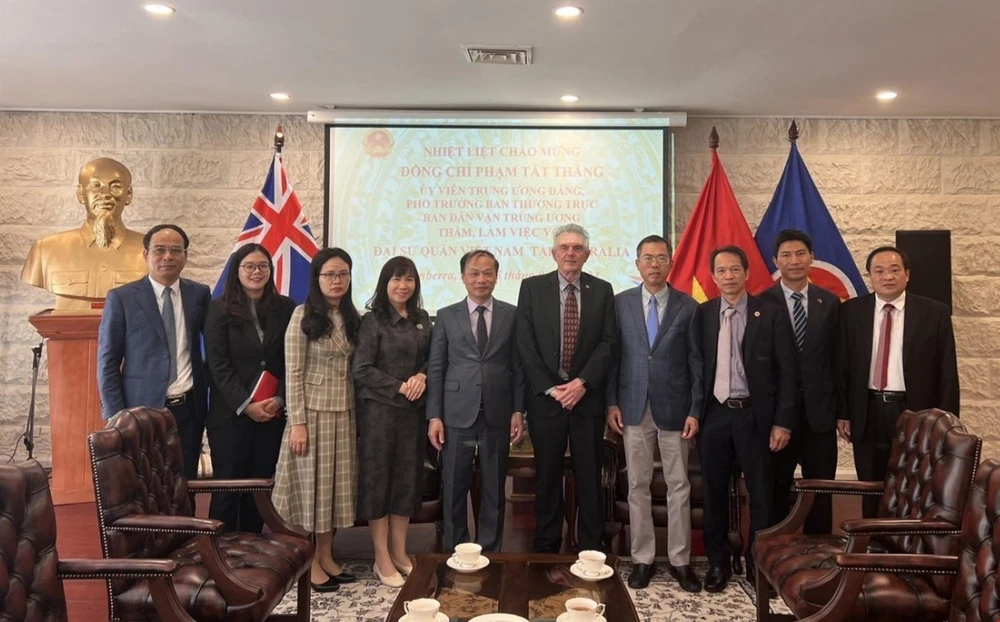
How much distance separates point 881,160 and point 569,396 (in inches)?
143

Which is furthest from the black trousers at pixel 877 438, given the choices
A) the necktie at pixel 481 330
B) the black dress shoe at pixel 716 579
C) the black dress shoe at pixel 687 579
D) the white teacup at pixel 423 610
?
the white teacup at pixel 423 610

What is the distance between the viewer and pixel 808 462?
323cm

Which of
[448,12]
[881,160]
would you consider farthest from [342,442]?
[881,160]

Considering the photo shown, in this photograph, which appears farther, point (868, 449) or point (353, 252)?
point (353, 252)

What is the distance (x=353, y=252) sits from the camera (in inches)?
205

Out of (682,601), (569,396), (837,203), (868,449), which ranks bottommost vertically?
(682,601)

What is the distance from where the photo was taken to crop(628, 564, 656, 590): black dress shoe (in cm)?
313

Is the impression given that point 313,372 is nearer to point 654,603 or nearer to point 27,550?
point 27,550

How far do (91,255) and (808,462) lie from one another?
14.5 ft

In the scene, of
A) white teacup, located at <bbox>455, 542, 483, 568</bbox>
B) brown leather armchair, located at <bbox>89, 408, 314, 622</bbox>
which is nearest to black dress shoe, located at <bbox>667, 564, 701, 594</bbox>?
white teacup, located at <bbox>455, 542, 483, 568</bbox>

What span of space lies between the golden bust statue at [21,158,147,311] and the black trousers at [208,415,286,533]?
6.44 feet

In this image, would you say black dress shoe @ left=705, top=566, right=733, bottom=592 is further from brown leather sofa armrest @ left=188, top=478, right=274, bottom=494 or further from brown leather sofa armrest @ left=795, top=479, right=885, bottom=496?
brown leather sofa armrest @ left=188, top=478, right=274, bottom=494

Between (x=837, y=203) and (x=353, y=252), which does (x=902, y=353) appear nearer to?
(x=837, y=203)

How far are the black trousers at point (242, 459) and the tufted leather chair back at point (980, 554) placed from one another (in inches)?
102
